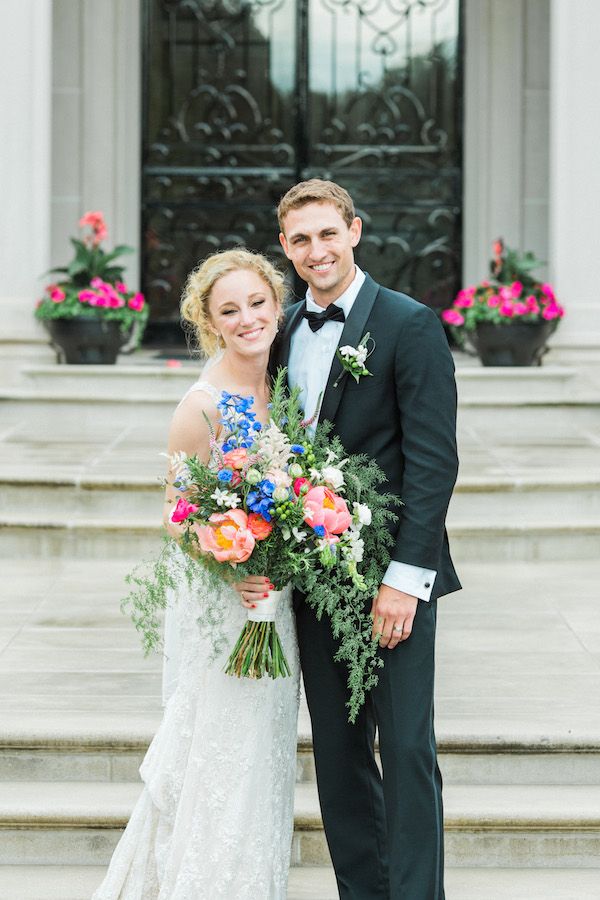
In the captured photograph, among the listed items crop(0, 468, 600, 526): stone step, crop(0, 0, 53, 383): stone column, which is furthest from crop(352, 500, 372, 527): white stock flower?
crop(0, 0, 53, 383): stone column

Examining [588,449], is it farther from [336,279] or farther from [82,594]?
[336,279]

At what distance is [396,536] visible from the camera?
3305mm

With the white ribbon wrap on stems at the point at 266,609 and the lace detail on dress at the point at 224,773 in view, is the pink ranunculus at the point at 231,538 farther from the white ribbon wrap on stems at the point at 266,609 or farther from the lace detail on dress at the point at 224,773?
the lace detail on dress at the point at 224,773

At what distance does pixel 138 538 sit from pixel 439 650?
212cm

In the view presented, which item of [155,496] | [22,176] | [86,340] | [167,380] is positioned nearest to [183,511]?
[155,496]

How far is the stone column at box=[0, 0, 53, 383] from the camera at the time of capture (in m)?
9.55

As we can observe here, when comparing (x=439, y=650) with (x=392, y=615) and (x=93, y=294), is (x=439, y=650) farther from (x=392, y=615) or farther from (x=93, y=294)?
(x=93, y=294)

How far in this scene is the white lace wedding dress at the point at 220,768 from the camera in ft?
11.0

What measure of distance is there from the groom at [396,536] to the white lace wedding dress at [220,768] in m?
0.11

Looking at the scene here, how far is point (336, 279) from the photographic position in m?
3.27

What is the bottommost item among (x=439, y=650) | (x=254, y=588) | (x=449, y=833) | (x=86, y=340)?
(x=449, y=833)

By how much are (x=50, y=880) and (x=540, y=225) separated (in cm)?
844

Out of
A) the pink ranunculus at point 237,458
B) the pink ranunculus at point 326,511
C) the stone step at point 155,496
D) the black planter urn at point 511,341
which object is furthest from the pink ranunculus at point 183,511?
the black planter urn at point 511,341

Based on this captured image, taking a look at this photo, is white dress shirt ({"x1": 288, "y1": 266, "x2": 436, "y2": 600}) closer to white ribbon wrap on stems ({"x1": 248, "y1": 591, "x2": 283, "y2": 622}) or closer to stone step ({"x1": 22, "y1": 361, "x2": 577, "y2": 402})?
white ribbon wrap on stems ({"x1": 248, "y1": 591, "x2": 283, "y2": 622})
